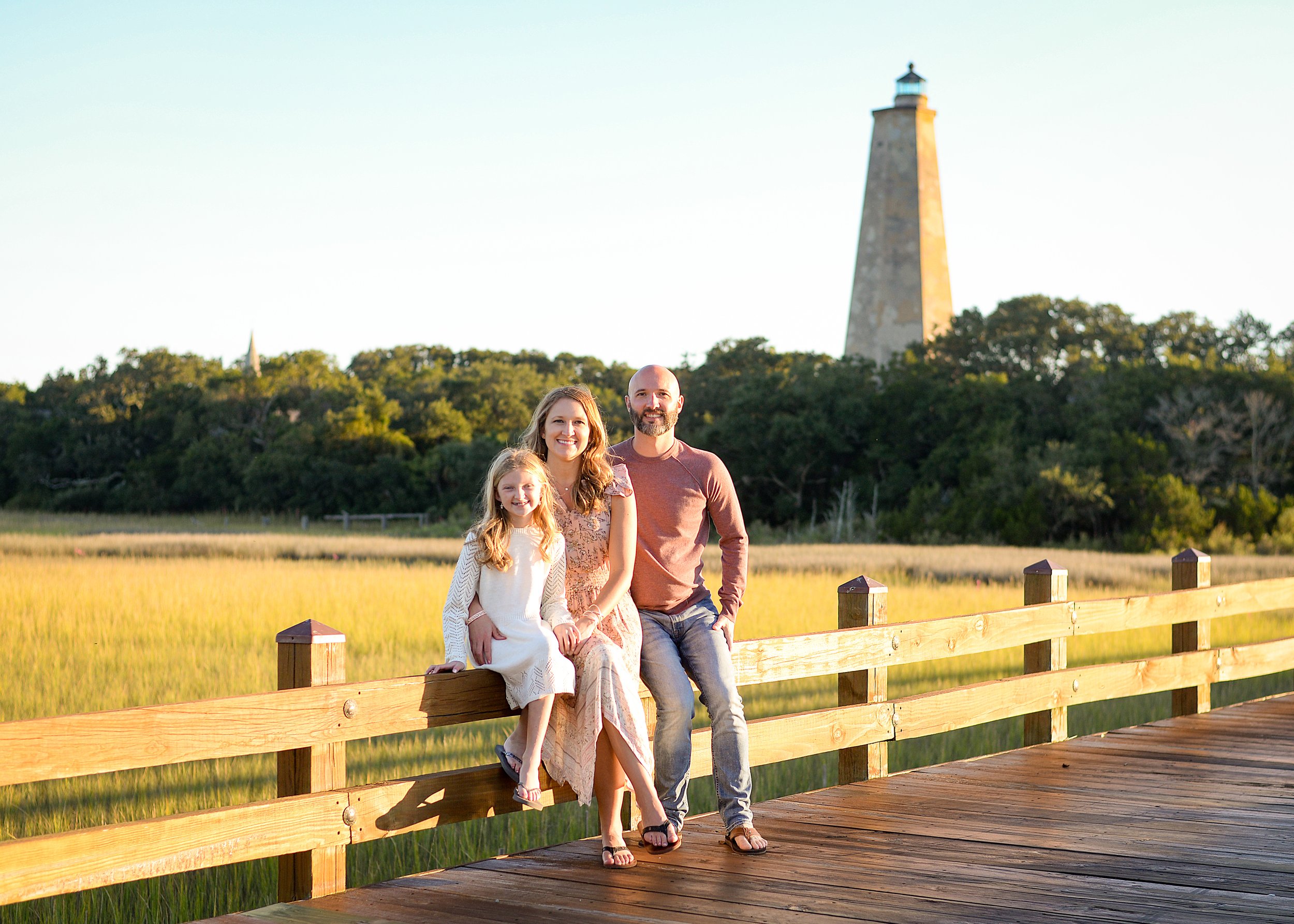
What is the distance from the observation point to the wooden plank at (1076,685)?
260 inches

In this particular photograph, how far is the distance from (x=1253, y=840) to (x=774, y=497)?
38.7 metres

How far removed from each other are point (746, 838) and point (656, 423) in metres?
1.62

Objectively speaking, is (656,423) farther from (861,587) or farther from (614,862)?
(861,587)

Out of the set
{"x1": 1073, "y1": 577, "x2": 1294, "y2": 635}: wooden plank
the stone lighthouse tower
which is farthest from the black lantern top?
{"x1": 1073, "y1": 577, "x2": 1294, "y2": 635}: wooden plank

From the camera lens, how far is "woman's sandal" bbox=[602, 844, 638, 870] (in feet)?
15.6

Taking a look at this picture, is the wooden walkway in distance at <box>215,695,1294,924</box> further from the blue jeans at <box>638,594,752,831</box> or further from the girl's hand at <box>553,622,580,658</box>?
the girl's hand at <box>553,622,580,658</box>

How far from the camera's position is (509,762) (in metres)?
4.77

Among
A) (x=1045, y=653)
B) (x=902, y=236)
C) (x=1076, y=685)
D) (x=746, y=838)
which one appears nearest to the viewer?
(x=746, y=838)

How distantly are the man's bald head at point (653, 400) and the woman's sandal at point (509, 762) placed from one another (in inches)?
51.5

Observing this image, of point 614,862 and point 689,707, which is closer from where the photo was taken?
point 614,862

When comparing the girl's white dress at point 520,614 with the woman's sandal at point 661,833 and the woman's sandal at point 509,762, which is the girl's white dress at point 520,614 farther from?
the woman's sandal at point 661,833

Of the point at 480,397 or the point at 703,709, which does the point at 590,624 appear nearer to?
the point at 703,709

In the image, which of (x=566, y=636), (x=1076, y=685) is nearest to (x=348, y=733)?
(x=566, y=636)

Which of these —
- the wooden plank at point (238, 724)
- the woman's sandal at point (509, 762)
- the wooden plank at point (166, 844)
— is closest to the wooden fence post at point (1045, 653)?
the woman's sandal at point (509, 762)
